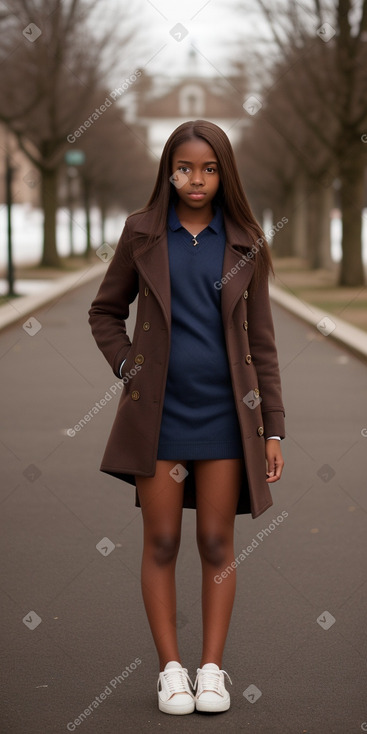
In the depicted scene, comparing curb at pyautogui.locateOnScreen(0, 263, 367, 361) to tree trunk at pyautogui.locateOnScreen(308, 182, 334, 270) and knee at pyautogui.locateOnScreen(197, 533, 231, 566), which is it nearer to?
tree trunk at pyautogui.locateOnScreen(308, 182, 334, 270)

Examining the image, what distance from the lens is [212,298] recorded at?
356 cm

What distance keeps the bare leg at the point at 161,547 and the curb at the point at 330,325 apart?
9.67 metres

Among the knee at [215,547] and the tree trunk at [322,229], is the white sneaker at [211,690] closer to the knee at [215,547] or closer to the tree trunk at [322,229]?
the knee at [215,547]

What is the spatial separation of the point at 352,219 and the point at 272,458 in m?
22.2

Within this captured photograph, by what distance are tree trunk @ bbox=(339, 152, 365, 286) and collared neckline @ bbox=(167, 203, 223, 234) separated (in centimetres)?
2185

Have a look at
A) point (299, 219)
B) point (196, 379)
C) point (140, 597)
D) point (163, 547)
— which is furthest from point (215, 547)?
point (299, 219)

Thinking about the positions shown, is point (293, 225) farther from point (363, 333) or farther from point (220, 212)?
point (220, 212)

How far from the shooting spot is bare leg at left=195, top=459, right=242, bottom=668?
3.62 metres

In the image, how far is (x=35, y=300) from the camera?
21797mm

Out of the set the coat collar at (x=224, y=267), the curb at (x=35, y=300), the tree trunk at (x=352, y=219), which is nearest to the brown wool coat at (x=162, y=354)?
the coat collar at (x=224, y=267)

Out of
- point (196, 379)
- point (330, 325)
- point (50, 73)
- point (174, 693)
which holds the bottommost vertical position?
point (330, 325)

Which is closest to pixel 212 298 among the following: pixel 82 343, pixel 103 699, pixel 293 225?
pixel 103 699

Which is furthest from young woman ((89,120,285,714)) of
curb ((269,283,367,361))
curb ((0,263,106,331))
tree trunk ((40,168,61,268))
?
tree trunk ((40,168,61,268))

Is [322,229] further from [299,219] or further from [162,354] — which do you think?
[162,354]
